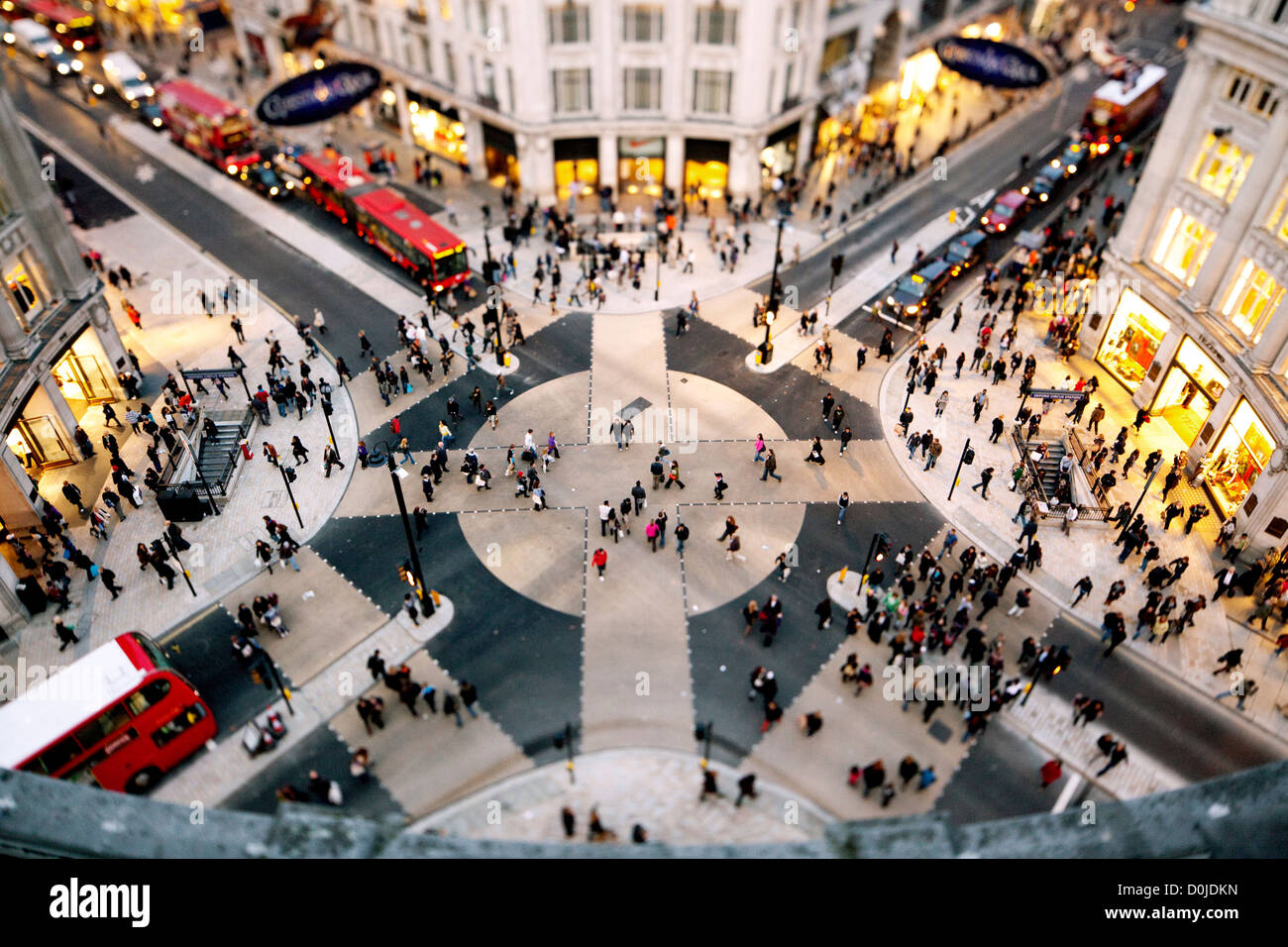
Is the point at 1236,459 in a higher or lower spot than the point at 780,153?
lower

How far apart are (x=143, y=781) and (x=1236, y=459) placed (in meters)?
38.1

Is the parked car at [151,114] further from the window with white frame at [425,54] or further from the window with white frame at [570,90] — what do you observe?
the window with white frame at [570,90]

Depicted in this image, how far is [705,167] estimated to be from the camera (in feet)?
160

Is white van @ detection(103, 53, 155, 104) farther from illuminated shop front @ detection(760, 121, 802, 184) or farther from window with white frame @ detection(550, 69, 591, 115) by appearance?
illuminated shop front @ detection(760, 121, 802, 184)

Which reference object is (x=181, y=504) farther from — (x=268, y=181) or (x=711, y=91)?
(x=711, y=91)

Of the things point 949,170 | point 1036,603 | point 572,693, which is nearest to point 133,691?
point 572,693

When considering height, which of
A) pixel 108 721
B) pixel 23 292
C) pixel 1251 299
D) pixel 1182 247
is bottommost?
pixel 108 721

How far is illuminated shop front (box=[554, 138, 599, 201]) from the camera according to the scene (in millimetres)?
47906

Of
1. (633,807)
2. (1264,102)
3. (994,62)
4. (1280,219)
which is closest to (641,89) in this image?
(994,62)

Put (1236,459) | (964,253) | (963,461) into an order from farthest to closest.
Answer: (964,253) < (963,461) < (1236,459)

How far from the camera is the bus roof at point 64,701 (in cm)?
1992

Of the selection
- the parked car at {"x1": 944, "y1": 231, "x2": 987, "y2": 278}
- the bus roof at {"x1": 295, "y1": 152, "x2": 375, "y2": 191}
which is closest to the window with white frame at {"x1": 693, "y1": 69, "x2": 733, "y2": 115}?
the parked car at {"x1": 944, "y1": 231, "x2": 987, "y2": 278}

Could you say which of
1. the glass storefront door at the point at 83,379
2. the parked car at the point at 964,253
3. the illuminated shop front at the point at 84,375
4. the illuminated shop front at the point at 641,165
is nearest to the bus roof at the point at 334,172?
the illuminated shop front at the point at 641,165
